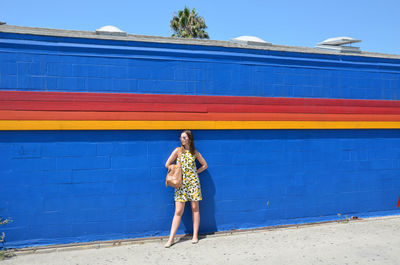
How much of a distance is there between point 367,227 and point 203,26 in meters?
19.6

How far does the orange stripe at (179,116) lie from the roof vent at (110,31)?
3.97 feet

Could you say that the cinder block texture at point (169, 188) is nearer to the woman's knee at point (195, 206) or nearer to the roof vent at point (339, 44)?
the woman's knee at point (195, 206)

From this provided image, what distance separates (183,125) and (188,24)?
741 inches

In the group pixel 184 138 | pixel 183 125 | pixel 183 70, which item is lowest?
pixel 184 138

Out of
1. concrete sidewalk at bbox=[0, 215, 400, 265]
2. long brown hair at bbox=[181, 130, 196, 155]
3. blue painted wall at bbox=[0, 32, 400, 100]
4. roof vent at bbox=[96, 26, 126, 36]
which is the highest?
roof vent at bbox=[96, 26, 126, 36]

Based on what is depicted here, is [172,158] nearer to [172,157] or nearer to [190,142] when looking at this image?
[172,157]

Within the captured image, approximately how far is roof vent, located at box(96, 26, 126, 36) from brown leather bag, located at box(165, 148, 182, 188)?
2.13 m

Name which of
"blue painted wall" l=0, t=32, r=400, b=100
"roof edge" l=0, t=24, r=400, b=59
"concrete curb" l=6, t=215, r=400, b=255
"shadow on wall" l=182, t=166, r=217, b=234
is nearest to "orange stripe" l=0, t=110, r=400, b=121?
"blue painted wall" l=0, t=32, r=400, b=100

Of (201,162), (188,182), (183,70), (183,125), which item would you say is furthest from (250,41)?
(188,182)

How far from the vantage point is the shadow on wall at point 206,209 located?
19.6 ft

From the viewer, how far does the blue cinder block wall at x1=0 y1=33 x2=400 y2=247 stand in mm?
5316

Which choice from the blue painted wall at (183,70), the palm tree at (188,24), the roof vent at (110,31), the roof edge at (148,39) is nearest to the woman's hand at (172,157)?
the blue painted wall at (183,70)

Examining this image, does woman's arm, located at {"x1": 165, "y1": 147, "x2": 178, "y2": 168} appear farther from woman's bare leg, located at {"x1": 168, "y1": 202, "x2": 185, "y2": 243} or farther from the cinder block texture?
woman's bare leg, located at {"x1": 168, "y1": 202, "x2": 185, "y2": 243}

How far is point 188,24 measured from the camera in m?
23.5
